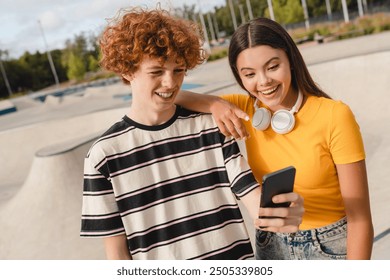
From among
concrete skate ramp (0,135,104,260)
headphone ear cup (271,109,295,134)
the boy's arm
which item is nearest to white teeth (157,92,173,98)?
headphone ear cup (271,109,295,134)

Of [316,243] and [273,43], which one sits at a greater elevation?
[273,43]

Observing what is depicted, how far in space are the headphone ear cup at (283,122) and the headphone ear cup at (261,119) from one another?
0.12ft

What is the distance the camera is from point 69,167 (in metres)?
5.87

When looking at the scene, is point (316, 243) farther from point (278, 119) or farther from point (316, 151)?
point (278, 119)

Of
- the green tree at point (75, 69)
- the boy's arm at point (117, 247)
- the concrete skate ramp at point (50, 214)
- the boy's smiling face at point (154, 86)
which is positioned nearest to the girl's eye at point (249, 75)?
the boy's smiling face at point (154, 86)

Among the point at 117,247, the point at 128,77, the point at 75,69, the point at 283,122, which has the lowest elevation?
the point at 117,247

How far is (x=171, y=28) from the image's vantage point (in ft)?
4.87

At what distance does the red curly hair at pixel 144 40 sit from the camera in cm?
143

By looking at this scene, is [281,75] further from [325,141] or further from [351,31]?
[351,31]

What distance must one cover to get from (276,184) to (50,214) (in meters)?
5.01

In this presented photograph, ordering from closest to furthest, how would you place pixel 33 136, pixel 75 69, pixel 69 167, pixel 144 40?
1. pixel 144 40
2. pixel 69 167
3. pixel 33 136
4. pixel 75 69

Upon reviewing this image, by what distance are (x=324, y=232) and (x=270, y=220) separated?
18.1 inches

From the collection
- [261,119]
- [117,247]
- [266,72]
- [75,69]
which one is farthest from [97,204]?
[75,69]

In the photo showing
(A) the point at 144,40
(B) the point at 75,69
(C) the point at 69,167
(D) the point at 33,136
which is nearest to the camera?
(A) the point at 144,40
